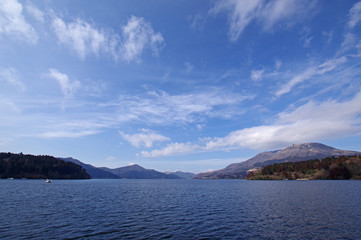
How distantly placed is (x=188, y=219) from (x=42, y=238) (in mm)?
28966

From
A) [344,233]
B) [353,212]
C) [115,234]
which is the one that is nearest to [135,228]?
[115,234]

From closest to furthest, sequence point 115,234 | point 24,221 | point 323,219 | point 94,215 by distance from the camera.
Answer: point 115,234, point 24,221, point 323,219, point 94,215

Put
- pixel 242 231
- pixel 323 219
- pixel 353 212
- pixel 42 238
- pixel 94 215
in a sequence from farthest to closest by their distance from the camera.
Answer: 1. pixel 353 212
2. pixel 94 215
3. pixel 323 219
4. pixel 242 231
5. pixel 42 238

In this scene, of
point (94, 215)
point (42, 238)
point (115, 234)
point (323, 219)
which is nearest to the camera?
point (42, 238)

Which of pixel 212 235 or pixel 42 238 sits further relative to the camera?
pixel 212 235

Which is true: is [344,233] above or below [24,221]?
below

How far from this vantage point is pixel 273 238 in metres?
34.5

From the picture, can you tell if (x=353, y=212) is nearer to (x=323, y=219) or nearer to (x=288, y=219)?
(x=323, y=219)

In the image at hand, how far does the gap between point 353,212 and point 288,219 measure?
2272 centimetres

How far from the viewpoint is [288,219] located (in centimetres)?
4775

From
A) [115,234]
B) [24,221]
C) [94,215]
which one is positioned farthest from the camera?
[94,215]

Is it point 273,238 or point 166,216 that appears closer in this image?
point 273,238

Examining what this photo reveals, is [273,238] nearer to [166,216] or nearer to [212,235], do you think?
[212,235]

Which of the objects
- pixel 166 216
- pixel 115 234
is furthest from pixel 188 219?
pixel 115 234
